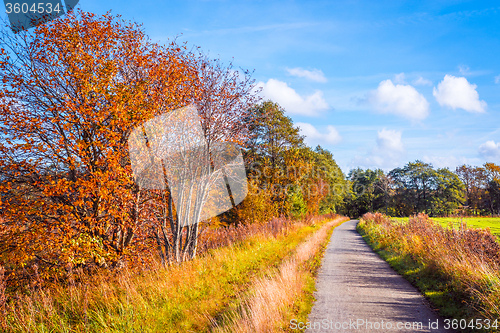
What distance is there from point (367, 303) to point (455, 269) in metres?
2.68

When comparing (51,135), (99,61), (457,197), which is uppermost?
(99,61)

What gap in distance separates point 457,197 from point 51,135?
6988cm

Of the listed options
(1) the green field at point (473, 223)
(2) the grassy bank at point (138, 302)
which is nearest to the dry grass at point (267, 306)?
(2) the grassy bank at point (138, 302)

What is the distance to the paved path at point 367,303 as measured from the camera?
200 inches

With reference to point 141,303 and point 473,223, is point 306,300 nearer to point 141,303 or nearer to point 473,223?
point 141,303

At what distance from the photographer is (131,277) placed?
7160 mm

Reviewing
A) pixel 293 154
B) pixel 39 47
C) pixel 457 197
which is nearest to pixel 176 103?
pixel 39 47

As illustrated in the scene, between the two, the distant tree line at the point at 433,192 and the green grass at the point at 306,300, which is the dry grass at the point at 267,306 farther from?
the distant tree line at the point at 433,192

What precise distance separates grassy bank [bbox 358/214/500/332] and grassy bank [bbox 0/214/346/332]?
4.69 m

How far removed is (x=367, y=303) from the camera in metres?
6.16

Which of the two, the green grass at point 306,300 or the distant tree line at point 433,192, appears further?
the distant tree line at point 433,192

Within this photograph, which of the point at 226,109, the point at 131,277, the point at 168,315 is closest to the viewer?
the point at 168,315

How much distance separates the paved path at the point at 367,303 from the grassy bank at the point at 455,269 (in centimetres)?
42

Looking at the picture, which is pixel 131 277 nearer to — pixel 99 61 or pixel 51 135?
pixel 51 135
